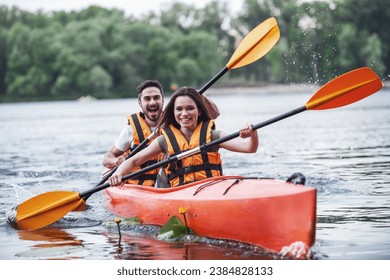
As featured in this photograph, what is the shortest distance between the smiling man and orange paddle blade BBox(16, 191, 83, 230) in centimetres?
45

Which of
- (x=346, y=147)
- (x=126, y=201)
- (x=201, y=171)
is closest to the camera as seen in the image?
(x=201, y=171)

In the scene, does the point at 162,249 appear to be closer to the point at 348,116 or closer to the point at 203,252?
the point at 203,252

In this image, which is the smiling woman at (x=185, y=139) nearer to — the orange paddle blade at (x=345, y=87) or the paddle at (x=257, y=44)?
the orange paddle blade at (x=345, y=87)

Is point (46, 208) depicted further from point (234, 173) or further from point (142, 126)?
point (234, 173)

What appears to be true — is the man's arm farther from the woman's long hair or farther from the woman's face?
the woman's face

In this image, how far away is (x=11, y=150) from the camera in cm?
1059

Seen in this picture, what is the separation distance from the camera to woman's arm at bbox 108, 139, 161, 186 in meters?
4.32

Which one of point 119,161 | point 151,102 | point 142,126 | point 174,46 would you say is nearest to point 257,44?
point 151,102

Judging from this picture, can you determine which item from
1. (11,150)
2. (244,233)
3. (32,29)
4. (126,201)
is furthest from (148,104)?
(32,29)

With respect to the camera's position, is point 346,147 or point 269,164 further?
point 346,147

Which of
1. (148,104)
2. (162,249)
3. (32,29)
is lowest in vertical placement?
(162,249)

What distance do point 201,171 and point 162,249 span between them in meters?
0.50

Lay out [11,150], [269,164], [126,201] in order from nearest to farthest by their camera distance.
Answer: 1. [126,201]
2. [269,164]
3. [11,150]

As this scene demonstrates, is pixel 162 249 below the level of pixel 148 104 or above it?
below
